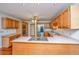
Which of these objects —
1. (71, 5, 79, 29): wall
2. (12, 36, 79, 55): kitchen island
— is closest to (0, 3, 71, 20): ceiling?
(71, 5, 79, 29): wall


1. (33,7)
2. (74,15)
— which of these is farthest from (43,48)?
(33,7)

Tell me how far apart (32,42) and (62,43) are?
3.07 feet

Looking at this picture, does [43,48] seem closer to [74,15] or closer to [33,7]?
[74,15]

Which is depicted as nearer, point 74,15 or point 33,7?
point 74,15

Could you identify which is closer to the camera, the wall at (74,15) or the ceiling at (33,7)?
the wall at (74,15)

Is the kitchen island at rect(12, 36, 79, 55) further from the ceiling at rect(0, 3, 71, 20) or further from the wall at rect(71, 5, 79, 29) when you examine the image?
the ceiling at rect(0, 3, 71, 20)

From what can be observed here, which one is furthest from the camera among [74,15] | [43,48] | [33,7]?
[33,7]

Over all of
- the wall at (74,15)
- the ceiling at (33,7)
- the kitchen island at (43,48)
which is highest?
the ceiling at (33,7)

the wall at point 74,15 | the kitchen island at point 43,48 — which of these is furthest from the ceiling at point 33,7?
the kitchen island at point 43,48

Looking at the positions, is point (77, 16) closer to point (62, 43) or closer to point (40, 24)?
point (62, 43)

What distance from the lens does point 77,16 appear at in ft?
11.8

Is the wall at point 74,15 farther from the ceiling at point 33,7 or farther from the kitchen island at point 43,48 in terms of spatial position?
the kitchen island at point 43,48

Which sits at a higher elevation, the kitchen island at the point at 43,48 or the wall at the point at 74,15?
the wall at the point at 74,15

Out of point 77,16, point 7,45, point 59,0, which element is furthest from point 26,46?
point 7,45
